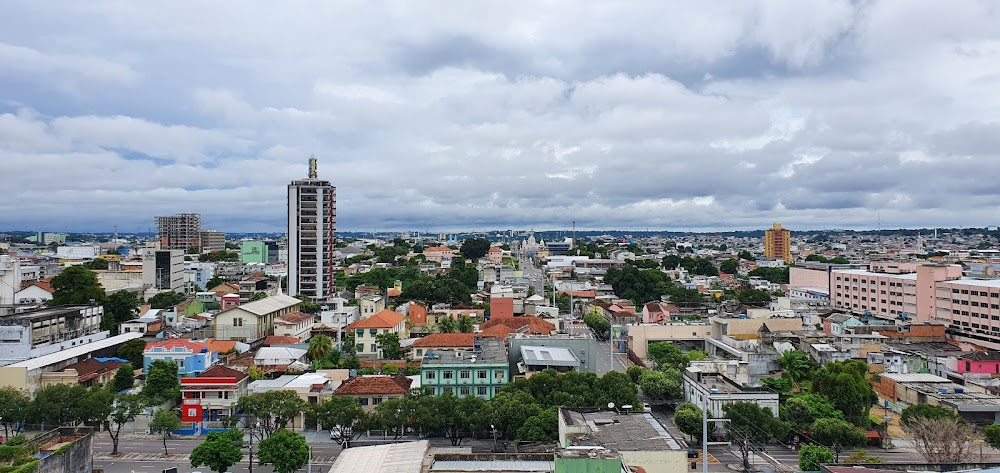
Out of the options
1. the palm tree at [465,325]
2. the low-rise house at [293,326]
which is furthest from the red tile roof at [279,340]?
the palm tree at [465,325]

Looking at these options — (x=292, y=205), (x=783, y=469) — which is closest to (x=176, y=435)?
(x=783, y=469)

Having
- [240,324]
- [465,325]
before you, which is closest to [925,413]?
[465,325]

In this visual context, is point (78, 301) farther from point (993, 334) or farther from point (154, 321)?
point (993, 334)

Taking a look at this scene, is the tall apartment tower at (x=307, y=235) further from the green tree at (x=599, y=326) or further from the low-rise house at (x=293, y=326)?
the green tree at (x=599, y=326)

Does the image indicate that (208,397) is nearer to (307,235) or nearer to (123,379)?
(123,379)

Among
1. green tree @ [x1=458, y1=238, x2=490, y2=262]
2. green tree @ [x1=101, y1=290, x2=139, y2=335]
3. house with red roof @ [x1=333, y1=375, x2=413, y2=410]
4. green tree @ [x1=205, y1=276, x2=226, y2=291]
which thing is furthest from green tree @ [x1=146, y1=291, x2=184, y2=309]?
green tree @ [x1=458, y1=238, x2=490, y2=262]

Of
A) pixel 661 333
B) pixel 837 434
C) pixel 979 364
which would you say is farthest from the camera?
pixel 661 333
